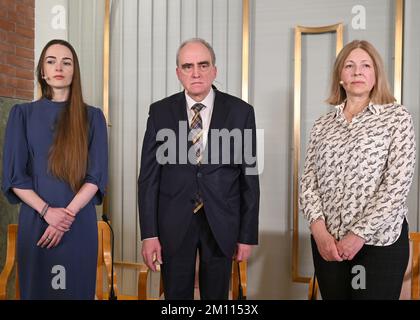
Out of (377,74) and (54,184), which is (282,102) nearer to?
(377,74)

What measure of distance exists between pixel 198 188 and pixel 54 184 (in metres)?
0.60

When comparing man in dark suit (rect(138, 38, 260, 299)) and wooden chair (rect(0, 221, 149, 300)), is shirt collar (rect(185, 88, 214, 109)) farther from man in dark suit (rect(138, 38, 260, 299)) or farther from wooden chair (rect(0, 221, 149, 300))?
wooden chair (rect(0, 221, 149, 300))

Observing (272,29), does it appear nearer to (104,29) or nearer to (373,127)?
A: (104,29)

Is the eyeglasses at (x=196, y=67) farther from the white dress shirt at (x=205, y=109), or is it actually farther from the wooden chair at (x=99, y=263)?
the wooden chair at (x=99, y=263)

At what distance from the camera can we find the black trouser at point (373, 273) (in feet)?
5.15

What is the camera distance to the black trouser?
61.7 inches

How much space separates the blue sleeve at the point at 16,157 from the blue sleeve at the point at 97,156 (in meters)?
0.25

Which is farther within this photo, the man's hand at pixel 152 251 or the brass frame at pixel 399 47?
the brass frame at pixel 399 47

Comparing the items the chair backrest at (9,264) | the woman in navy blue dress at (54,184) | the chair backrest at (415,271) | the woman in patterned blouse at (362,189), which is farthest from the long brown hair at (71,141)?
the chair backrest at (415,271)

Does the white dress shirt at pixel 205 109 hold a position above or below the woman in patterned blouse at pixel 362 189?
above

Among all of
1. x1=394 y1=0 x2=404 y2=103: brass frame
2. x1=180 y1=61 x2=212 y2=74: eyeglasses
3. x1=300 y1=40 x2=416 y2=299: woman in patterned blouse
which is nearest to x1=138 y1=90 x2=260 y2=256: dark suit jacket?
x1=180 y1=61 x2=212 y2=74: eyeglasses

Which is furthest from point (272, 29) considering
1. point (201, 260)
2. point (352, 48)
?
point (201, 260)

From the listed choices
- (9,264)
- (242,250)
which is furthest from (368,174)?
(9,264)

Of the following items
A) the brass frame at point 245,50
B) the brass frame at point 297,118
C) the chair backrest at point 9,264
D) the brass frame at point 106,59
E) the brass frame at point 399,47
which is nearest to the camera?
the chair backrest at point 9,264
